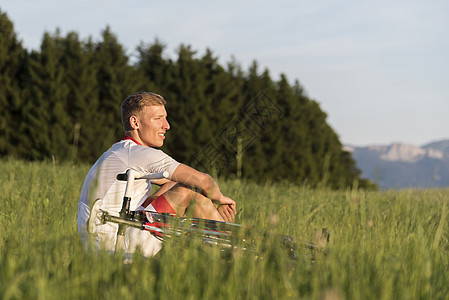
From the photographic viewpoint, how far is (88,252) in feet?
8.41

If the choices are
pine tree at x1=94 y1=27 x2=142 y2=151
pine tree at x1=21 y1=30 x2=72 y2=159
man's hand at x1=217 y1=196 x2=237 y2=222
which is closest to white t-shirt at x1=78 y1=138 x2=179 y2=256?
man's hand at x1=217 y1=196 x2=237 y2=222

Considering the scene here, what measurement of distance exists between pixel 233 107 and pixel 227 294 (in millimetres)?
22611

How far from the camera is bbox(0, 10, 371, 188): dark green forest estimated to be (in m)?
20.0

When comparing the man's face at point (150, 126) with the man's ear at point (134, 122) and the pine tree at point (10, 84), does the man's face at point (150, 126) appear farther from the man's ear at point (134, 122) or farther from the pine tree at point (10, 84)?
the pine tree at point (10, 84)

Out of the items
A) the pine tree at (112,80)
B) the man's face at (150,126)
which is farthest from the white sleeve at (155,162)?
the pine tree at (112,80)

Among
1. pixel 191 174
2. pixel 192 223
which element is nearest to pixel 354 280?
pixel 192 223

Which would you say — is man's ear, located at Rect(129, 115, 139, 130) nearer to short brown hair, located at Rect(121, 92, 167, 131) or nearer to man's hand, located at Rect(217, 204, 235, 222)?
short brown hair, located at Rect(121, 92, 167, 131)

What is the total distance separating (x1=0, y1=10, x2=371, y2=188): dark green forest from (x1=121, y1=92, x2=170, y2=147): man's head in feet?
41.6

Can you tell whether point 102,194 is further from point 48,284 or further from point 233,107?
point 233,107

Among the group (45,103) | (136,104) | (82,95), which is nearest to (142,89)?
(82,95)

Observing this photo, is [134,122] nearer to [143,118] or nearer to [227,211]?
[143,118]

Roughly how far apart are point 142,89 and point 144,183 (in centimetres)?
1888

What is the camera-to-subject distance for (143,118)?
3482mm

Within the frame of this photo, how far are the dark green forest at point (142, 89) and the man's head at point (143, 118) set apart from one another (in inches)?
499
